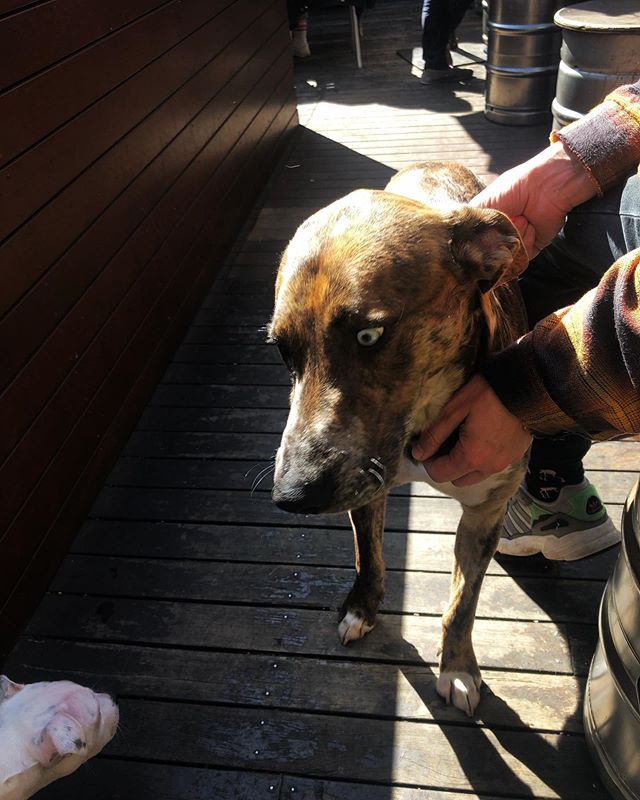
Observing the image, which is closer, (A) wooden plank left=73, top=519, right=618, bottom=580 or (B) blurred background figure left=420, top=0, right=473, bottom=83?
(A) wooden plank left=73, top=519, right=618, bottom=580

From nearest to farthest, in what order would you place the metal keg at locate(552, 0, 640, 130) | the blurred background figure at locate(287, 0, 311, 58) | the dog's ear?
the dog's ear
the metal keg at locate(552, 0, 640, 130)
the blurred background figure at locate(287, 0, 311, 58)

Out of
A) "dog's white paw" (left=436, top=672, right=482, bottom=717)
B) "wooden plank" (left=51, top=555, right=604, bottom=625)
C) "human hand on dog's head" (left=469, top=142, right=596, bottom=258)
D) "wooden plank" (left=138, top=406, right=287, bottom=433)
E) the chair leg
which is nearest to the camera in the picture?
"human hand on dog's head" (left=469, top=142, right=596, bottom=258)

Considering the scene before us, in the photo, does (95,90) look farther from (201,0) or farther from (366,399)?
(366,399)

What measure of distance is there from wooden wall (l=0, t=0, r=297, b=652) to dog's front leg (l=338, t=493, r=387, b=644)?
3.94 feet

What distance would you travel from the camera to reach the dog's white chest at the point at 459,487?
5.76ft

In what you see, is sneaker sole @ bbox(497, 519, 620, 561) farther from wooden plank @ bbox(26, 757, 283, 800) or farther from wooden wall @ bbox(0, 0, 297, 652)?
wooden wall @ bbox(0, 0, 297, 652)

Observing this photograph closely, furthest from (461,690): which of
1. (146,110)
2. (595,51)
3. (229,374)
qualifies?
(595,51)

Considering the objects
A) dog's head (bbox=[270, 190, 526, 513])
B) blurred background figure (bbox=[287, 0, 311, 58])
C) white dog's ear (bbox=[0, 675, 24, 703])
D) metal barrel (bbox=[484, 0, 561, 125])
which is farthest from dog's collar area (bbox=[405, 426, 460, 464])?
blurred background figure (bbox=[287, 0, 311, 58])

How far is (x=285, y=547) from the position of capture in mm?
2506

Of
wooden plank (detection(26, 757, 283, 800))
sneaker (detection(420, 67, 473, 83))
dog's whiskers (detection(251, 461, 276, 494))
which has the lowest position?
wooden plank (detection(26, 757, 283, 800))

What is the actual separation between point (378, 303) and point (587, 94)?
150 inches

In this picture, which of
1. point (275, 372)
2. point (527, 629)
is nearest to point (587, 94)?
point (275, 372)

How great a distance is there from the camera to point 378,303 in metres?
1.40

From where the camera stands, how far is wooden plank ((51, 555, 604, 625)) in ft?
7.25
